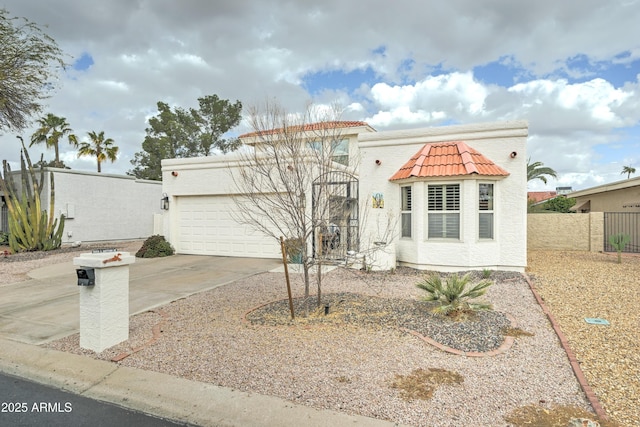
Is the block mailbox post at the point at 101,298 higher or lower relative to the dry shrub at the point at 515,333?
higher

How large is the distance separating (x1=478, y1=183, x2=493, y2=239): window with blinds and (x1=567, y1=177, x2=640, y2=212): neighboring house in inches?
436

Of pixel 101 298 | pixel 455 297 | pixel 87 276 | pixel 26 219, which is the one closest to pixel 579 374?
pixel 455 297

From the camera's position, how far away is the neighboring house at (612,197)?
17.7m

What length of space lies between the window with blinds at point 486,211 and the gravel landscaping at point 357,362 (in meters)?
3.50

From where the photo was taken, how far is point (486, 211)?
10523mm

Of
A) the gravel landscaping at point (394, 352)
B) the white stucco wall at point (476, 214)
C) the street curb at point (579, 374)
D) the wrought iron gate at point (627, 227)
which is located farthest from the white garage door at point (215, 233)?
the wrought iron gate at point (627, 227)

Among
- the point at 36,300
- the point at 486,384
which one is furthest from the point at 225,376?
the point at 36,300

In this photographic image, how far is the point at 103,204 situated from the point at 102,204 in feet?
0.18

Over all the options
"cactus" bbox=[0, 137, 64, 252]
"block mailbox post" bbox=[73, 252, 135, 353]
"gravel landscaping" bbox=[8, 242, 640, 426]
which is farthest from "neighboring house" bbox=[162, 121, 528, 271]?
"cactus" bbox=[0, 137, 64, 252]

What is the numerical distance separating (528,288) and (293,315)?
5722 mm

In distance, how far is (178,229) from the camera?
15.1m

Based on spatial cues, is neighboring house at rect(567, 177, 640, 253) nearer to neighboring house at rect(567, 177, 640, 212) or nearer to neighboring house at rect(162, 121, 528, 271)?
neighboring house at rect(567, 177, 640, 212)

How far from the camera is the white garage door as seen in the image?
13859 mm

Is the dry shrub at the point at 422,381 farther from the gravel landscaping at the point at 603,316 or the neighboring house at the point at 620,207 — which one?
the neighboring house at the point at 620,207
